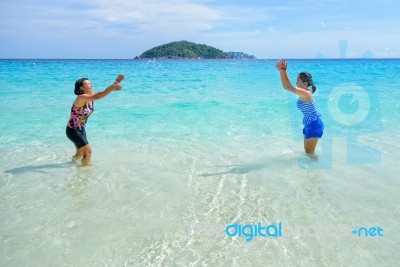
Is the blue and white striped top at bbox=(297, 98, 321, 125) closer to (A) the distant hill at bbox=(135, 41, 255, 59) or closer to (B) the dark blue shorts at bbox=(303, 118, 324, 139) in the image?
(B) the dark blue shorts at bbox=(303, 118, 324, 139)

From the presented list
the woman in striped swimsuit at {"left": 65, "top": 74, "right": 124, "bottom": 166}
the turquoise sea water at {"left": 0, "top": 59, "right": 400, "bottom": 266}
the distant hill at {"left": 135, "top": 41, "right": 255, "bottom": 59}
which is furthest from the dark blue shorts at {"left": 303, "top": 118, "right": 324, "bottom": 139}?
the distant hill at {"left": 135, "top": 41, "right": 255, "bottom": 59}

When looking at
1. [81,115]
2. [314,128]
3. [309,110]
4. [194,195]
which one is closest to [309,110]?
[309,110]

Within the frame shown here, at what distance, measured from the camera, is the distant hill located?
518 ft

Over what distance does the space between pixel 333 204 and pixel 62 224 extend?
3.30m

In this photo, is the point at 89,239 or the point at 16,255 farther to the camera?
the point at 89,239

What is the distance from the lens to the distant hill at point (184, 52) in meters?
158

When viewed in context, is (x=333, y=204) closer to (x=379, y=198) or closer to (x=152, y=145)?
(x=379, y=198)

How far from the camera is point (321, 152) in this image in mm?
6801

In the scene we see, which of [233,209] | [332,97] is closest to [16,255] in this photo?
[233,209]

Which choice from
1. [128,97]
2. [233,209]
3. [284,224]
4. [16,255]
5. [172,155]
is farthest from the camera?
[128,97]

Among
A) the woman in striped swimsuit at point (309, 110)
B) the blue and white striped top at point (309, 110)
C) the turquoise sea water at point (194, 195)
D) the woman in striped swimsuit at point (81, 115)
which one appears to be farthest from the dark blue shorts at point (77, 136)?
the blue and white striped top at point (309, 110)

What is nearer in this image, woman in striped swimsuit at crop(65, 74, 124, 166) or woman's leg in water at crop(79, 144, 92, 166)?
woman in striped swimsuit at crop(65, 74, 124, 166)

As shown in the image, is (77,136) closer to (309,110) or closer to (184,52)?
(309,110)

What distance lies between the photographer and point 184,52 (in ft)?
514
